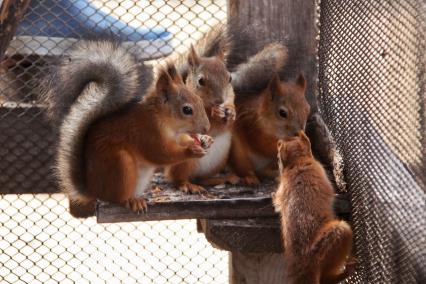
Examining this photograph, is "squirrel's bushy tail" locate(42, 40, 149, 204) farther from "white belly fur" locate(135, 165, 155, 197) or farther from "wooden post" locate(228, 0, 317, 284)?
"wooden post" locate(228, 0, 317, 284)

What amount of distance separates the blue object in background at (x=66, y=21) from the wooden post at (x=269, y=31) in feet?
2.22

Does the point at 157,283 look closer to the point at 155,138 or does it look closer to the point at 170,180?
the point at 170,180

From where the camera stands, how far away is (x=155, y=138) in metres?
2.33

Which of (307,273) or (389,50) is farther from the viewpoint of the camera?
(389,50)

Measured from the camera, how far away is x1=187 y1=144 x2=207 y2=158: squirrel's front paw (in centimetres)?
230

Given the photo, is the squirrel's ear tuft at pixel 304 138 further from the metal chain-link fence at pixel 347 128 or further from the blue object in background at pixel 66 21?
the blue object in background at pixel 66 21

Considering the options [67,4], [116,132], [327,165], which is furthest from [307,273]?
[67,4]

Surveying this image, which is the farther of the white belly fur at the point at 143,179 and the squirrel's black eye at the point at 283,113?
the squirrel's black eye at the point at 283,113

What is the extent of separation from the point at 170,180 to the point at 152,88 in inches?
11.4

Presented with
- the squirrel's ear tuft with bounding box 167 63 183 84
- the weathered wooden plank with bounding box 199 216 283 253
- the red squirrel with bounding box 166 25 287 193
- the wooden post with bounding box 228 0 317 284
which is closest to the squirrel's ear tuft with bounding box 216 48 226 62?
the red squirrel with bounding box 166 25 287 193

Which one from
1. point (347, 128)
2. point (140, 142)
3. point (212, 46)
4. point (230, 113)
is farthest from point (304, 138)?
point (212, 46)

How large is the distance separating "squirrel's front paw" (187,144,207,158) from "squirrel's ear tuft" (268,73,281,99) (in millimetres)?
396

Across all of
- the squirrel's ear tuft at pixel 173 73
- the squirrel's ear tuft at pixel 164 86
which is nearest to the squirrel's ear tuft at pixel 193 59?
the squirrel's ear tuft at pixel 173 73

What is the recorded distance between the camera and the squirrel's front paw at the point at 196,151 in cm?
230
